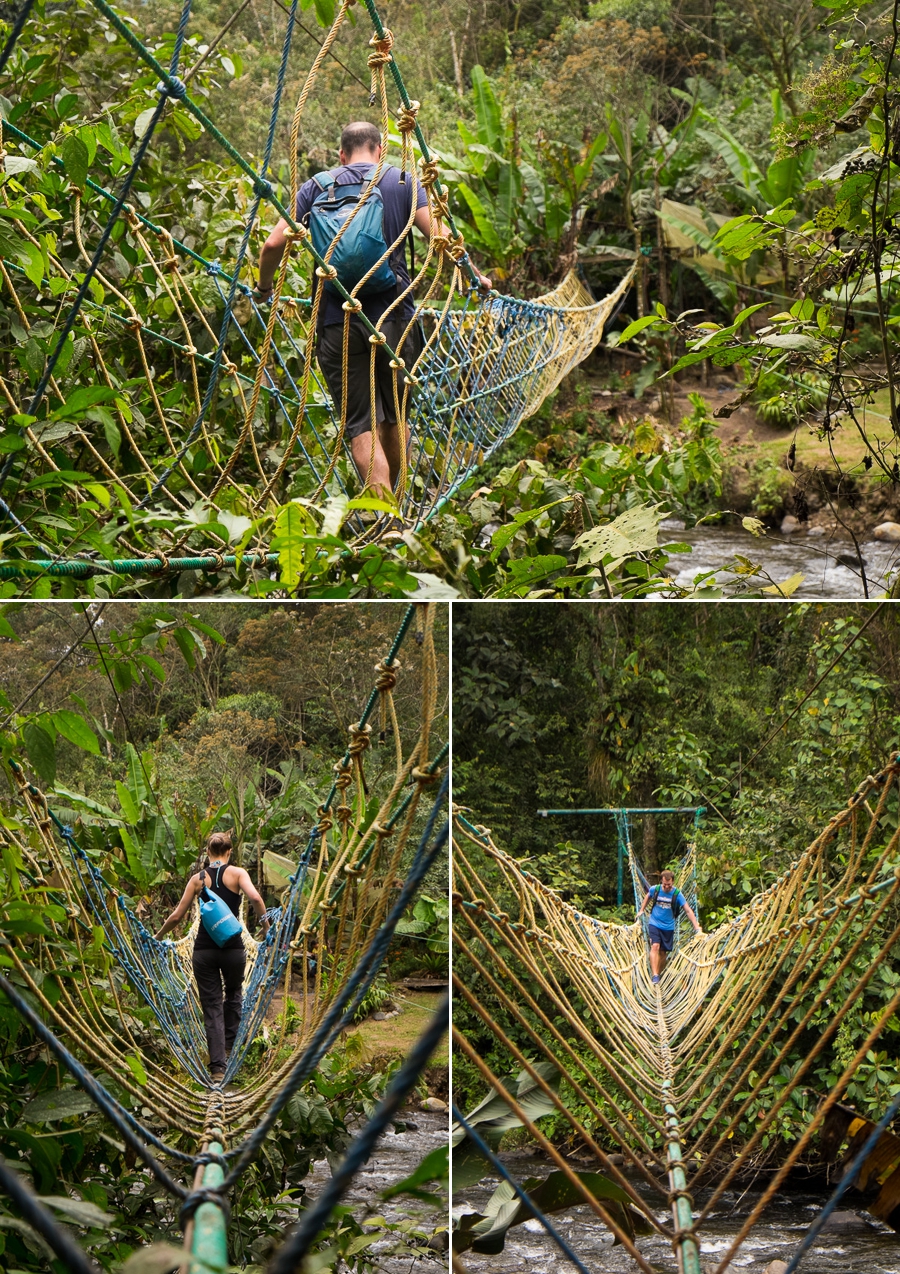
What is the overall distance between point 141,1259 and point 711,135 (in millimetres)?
6742

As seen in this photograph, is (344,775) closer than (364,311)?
Yes

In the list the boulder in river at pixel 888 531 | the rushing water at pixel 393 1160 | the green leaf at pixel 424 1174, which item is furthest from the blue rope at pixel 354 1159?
the boulder in river at pixel 888 531

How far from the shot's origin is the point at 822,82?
1.58m

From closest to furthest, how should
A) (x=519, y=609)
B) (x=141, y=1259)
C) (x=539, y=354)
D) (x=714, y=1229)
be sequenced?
(x=141, y=1259) → (x=519, y=609) → (x=714, y=1229) → (x=539, y=354)

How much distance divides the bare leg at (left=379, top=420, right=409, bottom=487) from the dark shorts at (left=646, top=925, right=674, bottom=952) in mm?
1825

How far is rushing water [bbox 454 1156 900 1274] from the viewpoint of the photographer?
3.05 metres

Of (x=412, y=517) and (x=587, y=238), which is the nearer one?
(x=412, y=517)

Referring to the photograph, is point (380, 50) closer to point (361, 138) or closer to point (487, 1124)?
point (361, 138)

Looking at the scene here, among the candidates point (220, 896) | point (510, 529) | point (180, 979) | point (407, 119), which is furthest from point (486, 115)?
point (180, 979)

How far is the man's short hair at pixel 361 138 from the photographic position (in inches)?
82.9

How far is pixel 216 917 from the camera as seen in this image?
7.37 ft

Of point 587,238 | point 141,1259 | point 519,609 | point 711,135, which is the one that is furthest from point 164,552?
point 587,238

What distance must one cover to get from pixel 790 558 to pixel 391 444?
238cm

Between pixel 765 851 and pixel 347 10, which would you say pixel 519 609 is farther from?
pixel 765 851
